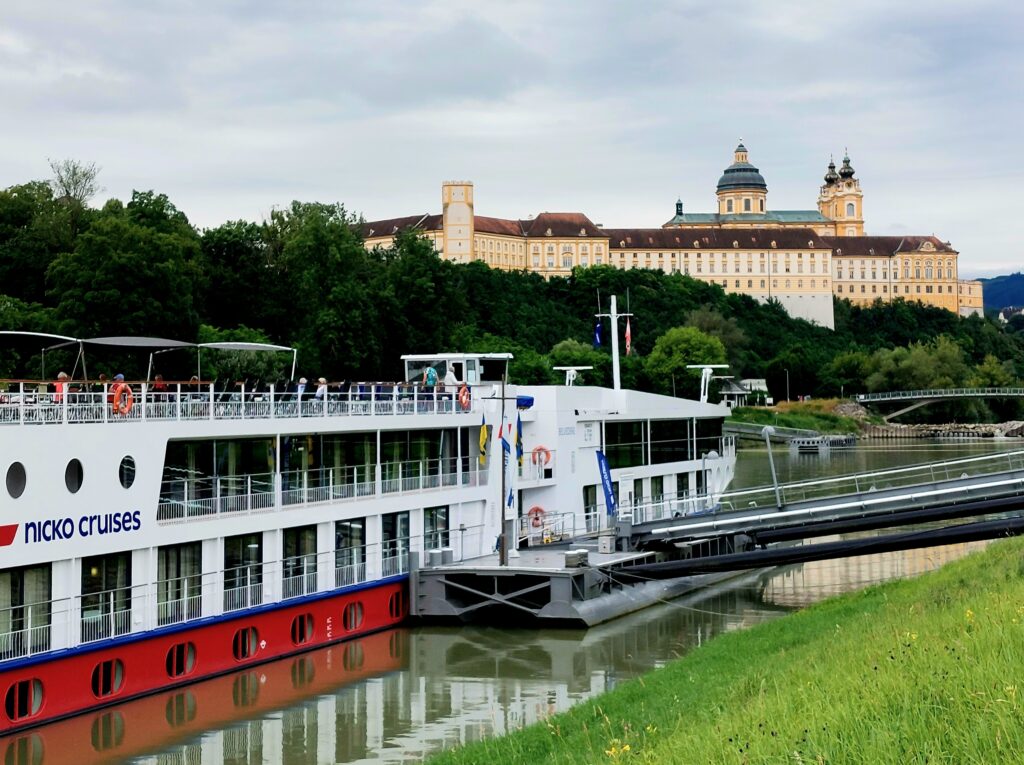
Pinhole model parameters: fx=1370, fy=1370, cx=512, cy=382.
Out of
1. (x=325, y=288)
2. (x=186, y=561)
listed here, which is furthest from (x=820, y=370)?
(x=186, y=561)

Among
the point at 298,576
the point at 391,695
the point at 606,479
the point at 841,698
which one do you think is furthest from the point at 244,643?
the point at 841,698

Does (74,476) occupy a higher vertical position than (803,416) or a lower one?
lower

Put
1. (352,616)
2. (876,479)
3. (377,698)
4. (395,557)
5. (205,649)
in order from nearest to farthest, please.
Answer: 1. (205,649)
2. (377,698)
3. (352,616)
4. (395,557)
5. (876,479)

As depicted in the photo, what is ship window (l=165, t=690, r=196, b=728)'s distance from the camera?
20.7 m

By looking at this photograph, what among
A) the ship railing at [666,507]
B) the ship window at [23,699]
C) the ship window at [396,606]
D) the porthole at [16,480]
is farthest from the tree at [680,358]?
the ship window at [23,699]

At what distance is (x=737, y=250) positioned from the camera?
174m

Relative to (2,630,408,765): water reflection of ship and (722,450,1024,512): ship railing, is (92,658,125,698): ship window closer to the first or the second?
(2,630,408,765): water reflection of ship

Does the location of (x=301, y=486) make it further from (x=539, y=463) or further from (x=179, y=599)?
(x=539, y=463)

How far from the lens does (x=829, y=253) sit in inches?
7057

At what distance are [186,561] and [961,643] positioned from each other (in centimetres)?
1379

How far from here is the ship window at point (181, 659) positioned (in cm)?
2181

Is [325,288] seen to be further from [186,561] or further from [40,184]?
[186,561]

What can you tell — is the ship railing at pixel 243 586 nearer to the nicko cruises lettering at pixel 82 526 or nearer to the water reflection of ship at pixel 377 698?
the water reflection of ship at pixel 377 698

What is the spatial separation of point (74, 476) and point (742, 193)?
581ft
